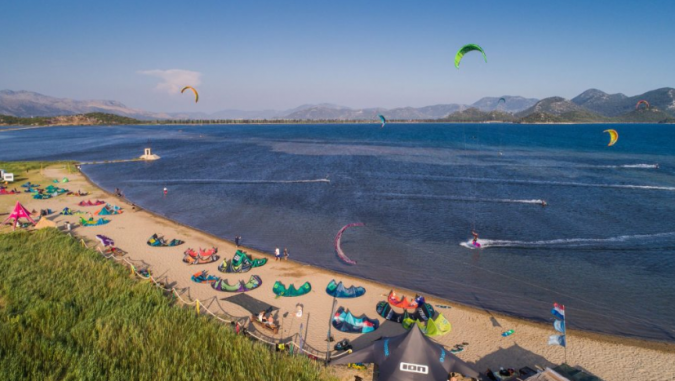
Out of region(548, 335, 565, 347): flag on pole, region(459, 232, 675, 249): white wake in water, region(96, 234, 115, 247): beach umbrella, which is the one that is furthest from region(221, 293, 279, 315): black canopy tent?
region(459, 232, 675, 249): white wake in water

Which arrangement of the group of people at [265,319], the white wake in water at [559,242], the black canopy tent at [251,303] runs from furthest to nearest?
the white wake in water at [559,242], the black canopy tent at [251,303], the group of people at [265,319]

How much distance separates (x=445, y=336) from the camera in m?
15.5

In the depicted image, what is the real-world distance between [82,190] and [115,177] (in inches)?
419

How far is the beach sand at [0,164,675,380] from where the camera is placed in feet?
45.9

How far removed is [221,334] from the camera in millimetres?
13242

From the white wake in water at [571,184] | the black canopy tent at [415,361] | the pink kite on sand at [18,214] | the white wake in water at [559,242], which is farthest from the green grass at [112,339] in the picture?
the white wake in water at [571,184]

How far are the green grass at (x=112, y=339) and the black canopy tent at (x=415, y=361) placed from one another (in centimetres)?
200

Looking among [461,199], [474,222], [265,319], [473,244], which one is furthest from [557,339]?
[461,199]

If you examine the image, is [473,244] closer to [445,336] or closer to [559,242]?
[559,242]

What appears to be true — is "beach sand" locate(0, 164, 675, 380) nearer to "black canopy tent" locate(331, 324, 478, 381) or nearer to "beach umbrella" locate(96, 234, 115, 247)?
"beach umbrella" locate(96, 234, 115, 247)

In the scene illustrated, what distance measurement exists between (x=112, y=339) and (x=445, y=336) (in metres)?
12.3

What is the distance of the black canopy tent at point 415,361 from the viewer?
450 inches

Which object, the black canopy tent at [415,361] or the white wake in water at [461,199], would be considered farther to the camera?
the white wake in water at [461,199]

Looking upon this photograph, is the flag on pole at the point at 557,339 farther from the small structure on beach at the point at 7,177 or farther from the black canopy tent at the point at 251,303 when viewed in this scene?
the small structure on beach at the point at 7,177
